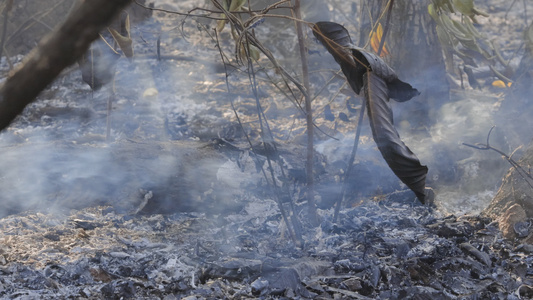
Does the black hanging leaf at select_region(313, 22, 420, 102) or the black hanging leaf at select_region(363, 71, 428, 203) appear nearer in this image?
the black hanging leaf at select_region(363, 71, 428, 203)

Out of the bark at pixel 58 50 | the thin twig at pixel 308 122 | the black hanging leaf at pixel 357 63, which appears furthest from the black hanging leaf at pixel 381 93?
the bark at pixel 58 50

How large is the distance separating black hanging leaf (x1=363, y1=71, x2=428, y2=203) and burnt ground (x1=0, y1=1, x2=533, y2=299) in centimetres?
48

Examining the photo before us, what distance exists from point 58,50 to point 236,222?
78.6 inches

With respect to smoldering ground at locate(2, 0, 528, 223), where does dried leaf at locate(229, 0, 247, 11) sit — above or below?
above

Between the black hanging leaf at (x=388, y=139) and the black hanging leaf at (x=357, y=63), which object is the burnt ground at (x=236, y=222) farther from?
the black hanging leaf at (x=388, y=139)

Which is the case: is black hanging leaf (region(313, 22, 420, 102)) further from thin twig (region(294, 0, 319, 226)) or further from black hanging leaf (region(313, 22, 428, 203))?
thin twig (region(294, 0, 319, 226))

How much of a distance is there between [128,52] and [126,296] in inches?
61.5

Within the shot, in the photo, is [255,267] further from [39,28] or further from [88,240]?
[39,28]

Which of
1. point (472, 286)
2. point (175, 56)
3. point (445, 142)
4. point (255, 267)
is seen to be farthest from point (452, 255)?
point (175, 56)

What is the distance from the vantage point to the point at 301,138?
12.9ft

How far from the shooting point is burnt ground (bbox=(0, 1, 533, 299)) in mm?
2098

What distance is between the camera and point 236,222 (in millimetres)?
2695

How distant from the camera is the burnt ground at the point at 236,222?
6.88 ft

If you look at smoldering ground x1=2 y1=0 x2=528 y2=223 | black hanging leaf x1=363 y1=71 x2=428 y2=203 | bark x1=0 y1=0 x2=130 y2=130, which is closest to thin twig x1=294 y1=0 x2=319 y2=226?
smoldering ground x1=2 y1=0 x2=528 y2=223
